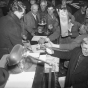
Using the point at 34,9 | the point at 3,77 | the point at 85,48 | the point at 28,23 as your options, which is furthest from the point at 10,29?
the point at 34,9

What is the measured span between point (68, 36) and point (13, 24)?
5.08ft

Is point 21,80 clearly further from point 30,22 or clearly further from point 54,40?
point 30,22

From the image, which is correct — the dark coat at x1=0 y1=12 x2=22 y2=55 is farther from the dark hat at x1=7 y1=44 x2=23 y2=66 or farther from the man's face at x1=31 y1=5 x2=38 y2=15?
the man's face at x1=31 y1=5 x2=38 y2=15

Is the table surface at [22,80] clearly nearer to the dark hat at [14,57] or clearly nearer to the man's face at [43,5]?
the dark hat at [14,57]

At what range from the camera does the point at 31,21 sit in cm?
351

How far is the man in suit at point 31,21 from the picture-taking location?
3301mm

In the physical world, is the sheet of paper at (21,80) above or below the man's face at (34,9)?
below

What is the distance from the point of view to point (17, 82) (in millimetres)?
1259

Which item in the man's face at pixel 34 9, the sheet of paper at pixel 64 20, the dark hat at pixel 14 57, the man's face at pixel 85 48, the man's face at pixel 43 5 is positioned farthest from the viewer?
the man's face at pixel 43 5

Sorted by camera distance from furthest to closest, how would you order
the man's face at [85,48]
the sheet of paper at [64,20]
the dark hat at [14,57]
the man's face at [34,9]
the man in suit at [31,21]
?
1. the man's face at [34,9]
2. the man in suit at [31,21]
3. the sheet of paper at [64,20]
4. the man's face at [85,48]
5. the dark hat at [14,57]

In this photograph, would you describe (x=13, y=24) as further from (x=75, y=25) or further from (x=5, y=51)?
(x=75, y=25)

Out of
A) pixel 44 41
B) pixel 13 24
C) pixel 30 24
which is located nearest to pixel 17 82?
pixel 13 24

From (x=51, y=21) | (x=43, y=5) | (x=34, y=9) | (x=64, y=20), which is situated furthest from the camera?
(x=43, y=5)

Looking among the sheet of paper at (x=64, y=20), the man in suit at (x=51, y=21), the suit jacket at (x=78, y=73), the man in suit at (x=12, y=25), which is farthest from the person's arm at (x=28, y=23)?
the suit jacket at (x=78, y=73)
